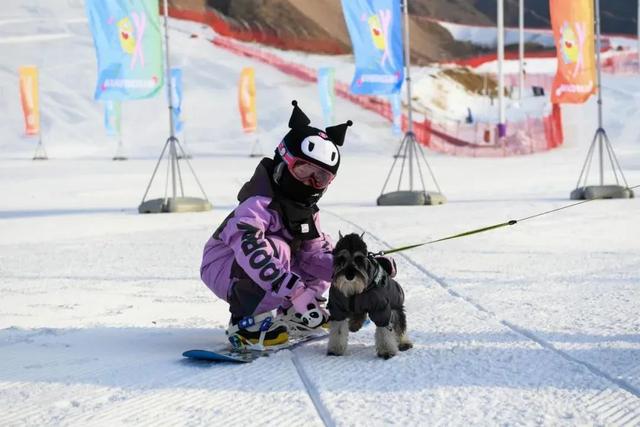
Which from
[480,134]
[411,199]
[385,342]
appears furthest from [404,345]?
[480,134]

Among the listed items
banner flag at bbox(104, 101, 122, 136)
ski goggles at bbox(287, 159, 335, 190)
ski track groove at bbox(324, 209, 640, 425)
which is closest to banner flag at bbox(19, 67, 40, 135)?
banner flag at bbox(104, 101, 122, 136)

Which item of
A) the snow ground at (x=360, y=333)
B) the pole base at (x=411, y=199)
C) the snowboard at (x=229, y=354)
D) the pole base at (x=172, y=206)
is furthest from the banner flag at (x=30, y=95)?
the snowboard at (x=229, y=354)

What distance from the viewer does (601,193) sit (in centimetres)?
1334

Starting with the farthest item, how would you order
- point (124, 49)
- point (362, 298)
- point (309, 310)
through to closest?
1. point (124, 49)
2. point (309, 310)
3. point (362, 298)

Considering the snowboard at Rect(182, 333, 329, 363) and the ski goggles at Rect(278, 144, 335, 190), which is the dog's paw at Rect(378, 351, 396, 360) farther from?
the ski goggles at Rect(278, 144, 335, 190)

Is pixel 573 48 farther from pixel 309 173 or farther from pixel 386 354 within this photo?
pixel 386 354

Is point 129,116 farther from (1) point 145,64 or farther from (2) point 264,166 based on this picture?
(2) point 264,166

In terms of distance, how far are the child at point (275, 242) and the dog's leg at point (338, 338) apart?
9.3 inches

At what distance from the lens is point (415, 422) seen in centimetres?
316

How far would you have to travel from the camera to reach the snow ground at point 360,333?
3.38m

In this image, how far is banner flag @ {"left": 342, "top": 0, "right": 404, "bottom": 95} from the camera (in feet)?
43.0

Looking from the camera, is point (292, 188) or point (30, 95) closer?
point (292, 188)

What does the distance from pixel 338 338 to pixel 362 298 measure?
318mm

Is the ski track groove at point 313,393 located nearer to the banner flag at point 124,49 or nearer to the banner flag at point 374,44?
the banner flag at point 124,49
